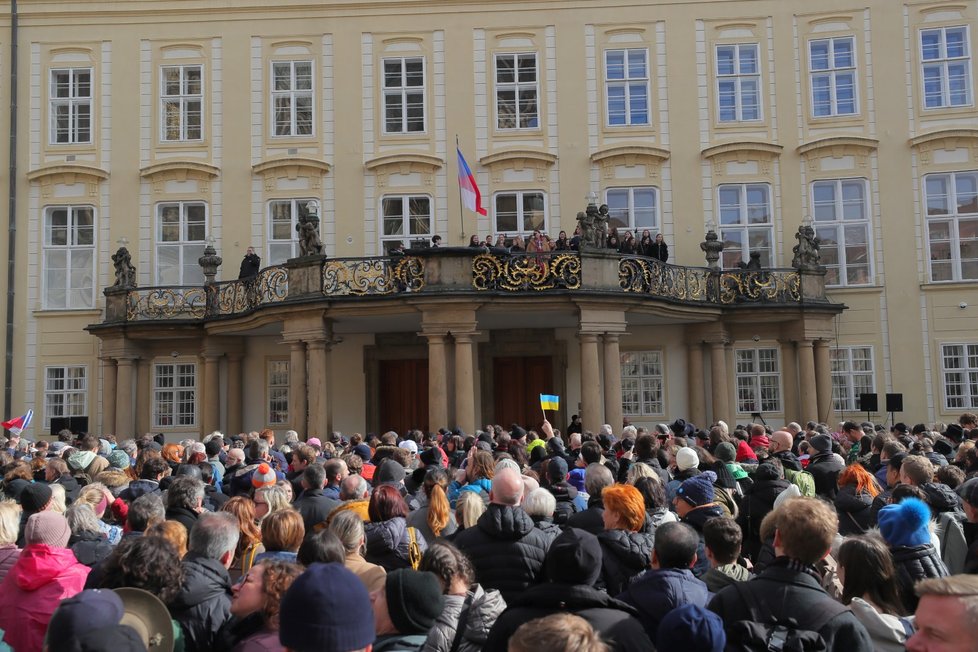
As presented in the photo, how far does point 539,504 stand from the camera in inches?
244

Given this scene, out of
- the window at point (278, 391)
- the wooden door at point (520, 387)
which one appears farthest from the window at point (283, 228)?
the wooden door at point (520, 387)

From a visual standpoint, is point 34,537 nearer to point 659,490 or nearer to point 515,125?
point 659,490

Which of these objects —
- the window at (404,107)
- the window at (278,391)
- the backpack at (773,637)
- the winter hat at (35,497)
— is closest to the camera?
the backpack at (773,637)

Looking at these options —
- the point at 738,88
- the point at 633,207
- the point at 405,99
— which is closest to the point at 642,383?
the point at 633,207

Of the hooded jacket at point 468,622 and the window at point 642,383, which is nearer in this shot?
the hooded jacket at point 468,622

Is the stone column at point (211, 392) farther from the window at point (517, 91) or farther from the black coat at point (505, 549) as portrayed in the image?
the black coat at point (505, 549)

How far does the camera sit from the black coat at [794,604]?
3.97 m

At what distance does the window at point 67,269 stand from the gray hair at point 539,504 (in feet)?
72.1

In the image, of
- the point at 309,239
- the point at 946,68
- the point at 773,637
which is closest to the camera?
the point at 773,637

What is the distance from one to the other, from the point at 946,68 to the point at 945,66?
0.19 feet

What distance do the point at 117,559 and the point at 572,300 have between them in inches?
612

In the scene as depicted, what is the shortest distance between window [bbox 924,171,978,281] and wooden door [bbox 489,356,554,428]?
32.2 feet

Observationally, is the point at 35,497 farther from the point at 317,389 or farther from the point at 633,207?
the point at 633,207

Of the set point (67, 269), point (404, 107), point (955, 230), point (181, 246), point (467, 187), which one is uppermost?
point (404, 107)
